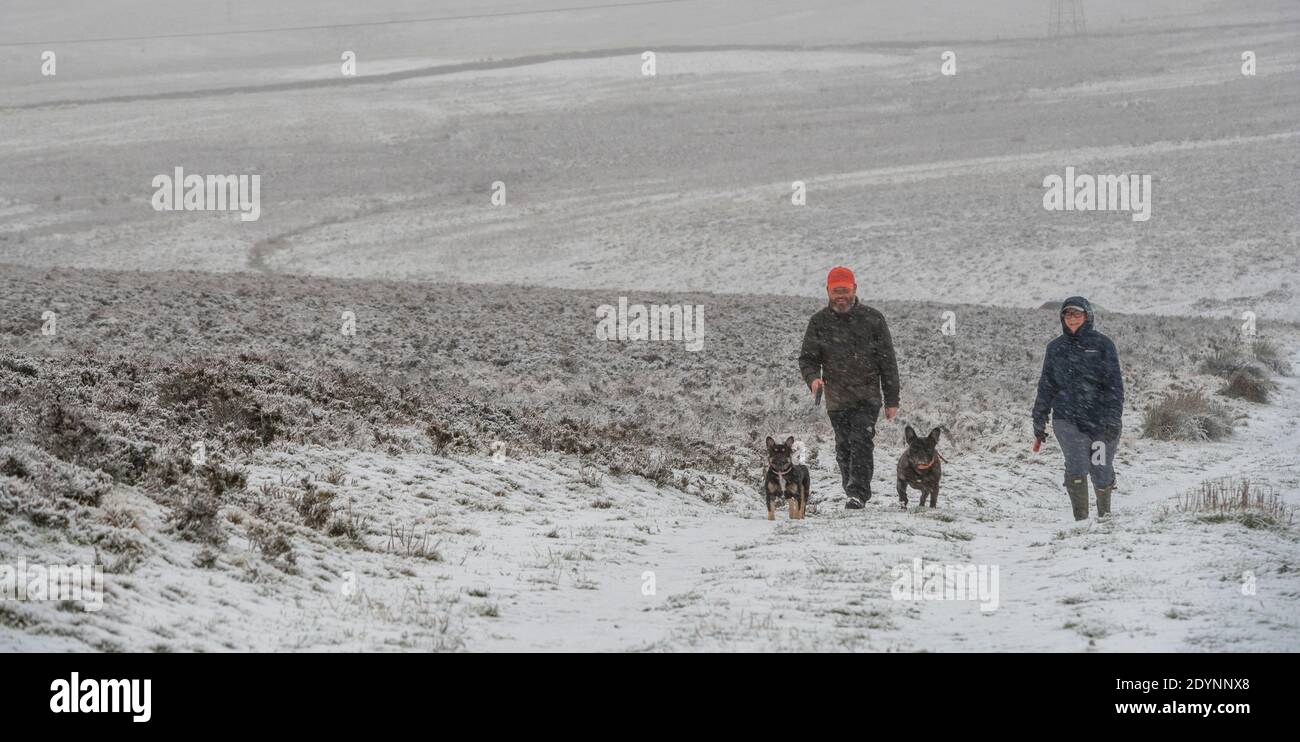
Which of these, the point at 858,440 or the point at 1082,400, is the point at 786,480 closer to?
the point at 858,440

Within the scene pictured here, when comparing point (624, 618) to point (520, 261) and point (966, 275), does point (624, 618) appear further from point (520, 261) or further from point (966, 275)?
point (520, 261)

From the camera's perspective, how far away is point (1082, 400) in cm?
1088

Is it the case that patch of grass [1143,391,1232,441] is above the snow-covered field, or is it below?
below

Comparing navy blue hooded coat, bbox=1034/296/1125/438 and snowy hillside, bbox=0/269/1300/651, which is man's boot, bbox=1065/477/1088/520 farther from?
navy blue hooded coat, bbox=1034/296/1125/438

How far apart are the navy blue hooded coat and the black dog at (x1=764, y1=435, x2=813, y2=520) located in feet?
7.71

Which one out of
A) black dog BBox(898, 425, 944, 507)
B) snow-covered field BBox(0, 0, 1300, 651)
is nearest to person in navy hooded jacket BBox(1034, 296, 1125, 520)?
snow-covered field BBox(0, 0, 1300, 651)

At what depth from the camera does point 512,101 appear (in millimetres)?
71375

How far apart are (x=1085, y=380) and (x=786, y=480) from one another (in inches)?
119

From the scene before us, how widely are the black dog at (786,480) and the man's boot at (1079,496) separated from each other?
100 inches

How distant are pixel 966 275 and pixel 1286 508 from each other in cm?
2865

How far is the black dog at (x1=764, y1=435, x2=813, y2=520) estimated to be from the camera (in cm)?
1160

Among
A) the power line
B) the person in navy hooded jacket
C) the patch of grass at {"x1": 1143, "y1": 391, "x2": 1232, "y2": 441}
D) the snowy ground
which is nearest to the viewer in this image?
the snowy ground
